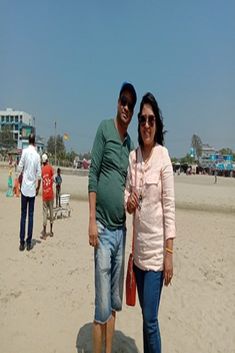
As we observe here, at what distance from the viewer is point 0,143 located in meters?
85.5

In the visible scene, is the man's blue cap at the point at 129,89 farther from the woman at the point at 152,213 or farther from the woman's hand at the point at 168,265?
the woman's hand at the point at 168,265

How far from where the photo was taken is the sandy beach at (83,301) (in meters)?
3.47

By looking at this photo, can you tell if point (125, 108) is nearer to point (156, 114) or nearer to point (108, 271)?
point (156, 114)

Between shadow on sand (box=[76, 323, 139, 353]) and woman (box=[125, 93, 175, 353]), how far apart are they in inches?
30.3

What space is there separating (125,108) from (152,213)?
0.84 m

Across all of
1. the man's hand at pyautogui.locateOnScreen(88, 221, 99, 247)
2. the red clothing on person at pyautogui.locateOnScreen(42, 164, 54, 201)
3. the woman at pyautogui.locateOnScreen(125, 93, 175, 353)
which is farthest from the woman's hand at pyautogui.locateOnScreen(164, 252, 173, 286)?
the red clothing on person at pyautogui.locateOnScreen(42, 164, 54, 201)

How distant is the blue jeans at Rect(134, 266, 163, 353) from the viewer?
8.55 feet

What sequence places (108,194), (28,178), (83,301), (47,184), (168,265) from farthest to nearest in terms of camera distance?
(47,184) < (28,178) < (83,301) < (108,194) < (168,265)

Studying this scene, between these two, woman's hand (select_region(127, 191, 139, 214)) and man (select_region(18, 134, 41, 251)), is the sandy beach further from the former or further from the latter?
woman's hand (select_region(127, 191, 139, 214))

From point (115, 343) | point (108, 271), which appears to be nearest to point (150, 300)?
point (108, 271)

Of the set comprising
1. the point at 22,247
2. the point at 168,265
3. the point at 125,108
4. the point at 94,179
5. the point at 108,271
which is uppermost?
the point at 125,108

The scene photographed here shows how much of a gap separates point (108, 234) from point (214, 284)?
10.0 ft

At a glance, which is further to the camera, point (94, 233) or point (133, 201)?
point (94, 233)

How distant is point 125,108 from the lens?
282 centimetres
